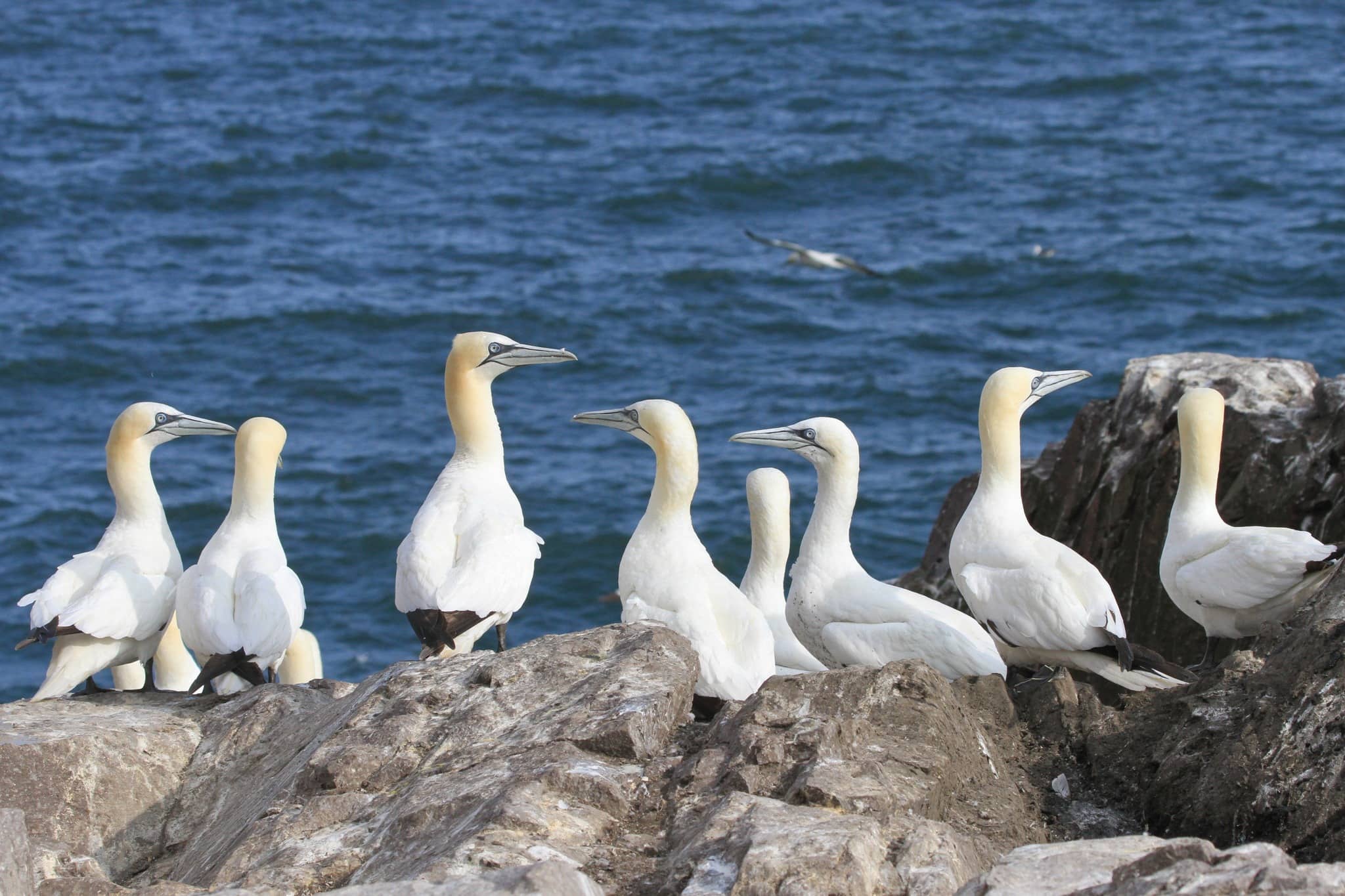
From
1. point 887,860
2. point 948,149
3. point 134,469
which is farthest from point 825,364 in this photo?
point 887,860

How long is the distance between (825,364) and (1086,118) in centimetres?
1097

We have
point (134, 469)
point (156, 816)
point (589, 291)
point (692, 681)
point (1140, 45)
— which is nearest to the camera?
point (692, 681)

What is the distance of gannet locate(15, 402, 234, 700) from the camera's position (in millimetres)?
6812

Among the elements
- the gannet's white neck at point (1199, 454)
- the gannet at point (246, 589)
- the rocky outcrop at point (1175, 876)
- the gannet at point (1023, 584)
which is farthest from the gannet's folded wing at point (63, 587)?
the gannet's white neck at point (1199, 454)

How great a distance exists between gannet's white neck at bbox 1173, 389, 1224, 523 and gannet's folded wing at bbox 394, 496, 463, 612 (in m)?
3.06

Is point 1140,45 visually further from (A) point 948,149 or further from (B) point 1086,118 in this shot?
(A) point 948,149

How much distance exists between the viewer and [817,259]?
72.9 feet

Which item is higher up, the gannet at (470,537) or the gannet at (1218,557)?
the gannet at (470,537)

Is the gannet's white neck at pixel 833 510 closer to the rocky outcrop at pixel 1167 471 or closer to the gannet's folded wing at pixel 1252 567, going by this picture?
the gannet's folded wing at pixel 1252 567

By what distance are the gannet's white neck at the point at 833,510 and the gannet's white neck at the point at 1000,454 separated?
22.3 inches

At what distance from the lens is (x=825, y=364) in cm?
1964

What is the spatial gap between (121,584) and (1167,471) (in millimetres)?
4976

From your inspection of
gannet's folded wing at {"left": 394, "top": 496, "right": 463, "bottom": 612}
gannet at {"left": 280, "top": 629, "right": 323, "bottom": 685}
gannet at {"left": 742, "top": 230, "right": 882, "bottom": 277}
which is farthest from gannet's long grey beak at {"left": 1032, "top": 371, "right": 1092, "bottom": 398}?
gannet at {"left": 742, "top": 230, "right": 882, "bottom": 277}

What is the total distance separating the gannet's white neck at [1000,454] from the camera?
24.8 feet
